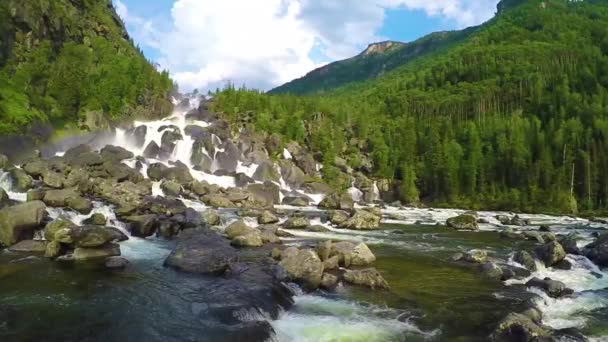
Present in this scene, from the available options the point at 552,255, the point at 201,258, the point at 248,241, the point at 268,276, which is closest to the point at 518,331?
the point at 268,276

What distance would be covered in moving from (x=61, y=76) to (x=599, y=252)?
87261 millimetres

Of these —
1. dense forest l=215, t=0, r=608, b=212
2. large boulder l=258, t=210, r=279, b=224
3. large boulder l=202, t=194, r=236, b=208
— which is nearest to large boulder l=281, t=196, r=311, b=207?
large boulder l=202, t=194, r=236, b=208

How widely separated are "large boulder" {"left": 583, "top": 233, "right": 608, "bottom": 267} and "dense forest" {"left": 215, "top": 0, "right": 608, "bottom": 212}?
174ft

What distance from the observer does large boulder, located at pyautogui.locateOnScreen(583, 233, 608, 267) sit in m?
30.0

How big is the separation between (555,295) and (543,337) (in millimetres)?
8065

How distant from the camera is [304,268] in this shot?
2325 centimetres

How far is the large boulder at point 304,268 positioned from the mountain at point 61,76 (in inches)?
2219

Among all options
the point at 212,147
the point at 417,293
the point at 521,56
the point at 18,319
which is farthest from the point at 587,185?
the point at 521,56

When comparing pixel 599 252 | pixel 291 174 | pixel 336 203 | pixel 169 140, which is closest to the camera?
pixel 599 252

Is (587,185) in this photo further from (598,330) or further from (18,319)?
(18,319)

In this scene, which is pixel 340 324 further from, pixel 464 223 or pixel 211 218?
pixel 464 223

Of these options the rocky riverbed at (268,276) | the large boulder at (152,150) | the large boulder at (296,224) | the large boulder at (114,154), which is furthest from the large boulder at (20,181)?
the large boulder at (152,150)

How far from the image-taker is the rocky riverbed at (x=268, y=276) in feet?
54.9

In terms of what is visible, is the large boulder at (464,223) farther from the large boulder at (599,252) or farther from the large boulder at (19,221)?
the large boulder at (19,221)
